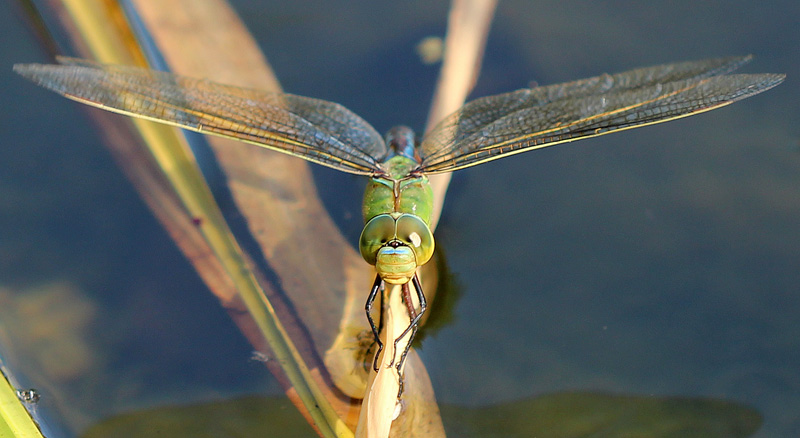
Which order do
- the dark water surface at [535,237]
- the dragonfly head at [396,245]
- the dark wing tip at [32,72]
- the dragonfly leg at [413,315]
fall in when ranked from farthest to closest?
the dark wing tip at [32,72] → the dragonfly head at [396,245] → the dark water surface at [535,237] → the dragonfly leg at [413,315]

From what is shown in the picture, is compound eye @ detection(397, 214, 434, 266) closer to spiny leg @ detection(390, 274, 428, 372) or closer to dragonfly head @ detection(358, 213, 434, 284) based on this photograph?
dragonfly head @ detection(358, 213, 434, 284)

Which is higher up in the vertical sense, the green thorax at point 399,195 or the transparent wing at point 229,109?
the transparent wing at point 229,109

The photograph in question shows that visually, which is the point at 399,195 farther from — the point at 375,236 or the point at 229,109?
the point at 229,109

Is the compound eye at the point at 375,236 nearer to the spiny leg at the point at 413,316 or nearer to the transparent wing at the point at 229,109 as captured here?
the spiny leg at the point at 413,316

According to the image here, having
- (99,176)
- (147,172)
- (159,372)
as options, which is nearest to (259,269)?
(159,372)

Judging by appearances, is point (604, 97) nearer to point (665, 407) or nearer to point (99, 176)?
point (665, 407)

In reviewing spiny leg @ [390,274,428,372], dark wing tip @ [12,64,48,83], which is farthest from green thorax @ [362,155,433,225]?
dark wing tip @ [12,64,48,83]

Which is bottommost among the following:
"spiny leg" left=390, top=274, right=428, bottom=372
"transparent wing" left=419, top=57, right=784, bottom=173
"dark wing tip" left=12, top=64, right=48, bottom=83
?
"spiny leg" left=390, top=274, right=428, bottom=372

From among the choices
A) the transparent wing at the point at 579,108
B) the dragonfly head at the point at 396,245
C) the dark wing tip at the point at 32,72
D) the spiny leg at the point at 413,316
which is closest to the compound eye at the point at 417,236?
the dragonfly head at the point at 396,245

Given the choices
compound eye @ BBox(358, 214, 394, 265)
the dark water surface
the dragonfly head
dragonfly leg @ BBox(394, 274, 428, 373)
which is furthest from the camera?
compound eye @ BBox(358, 214, 394, 265)
